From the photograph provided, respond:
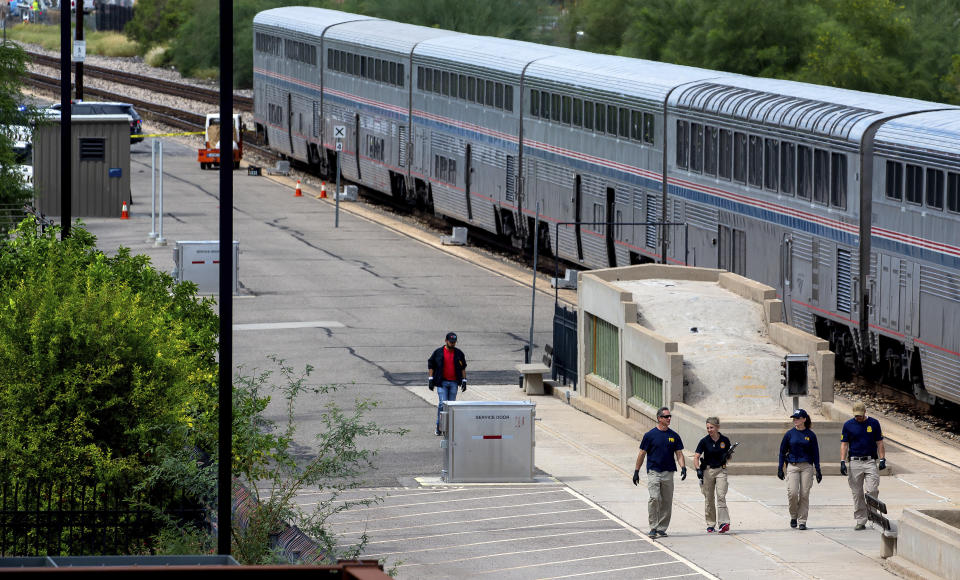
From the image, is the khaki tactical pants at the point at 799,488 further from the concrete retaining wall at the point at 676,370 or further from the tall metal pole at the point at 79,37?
the tall metal pole at the point at 79,37

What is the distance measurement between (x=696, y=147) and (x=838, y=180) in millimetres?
5383

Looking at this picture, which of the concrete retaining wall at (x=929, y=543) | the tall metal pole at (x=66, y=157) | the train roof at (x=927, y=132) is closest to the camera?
the concrete retaining wall at (x=929, y=543)

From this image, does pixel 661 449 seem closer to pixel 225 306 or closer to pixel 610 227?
pixel 225 306

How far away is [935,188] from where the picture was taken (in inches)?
990

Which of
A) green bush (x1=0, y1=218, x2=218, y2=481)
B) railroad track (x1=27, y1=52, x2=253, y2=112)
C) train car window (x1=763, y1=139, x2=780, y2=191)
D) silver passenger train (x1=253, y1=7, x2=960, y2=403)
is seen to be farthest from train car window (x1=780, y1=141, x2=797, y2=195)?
railroad track (x1=27, y1=52, x2=253, y2=112)

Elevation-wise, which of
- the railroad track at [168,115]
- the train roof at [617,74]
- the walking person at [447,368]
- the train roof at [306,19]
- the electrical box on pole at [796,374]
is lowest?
the walking person at [447,368]

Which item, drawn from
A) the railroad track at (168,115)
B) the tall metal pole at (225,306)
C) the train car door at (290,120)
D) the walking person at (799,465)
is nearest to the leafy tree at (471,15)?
the railroad track at (168,115)

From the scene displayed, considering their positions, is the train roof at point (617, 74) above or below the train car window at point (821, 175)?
above

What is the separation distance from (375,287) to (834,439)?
55.9 ft

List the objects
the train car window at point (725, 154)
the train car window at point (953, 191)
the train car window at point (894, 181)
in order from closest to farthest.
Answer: the train car window at point (953, 191) < the train car window at point (894, 181) < the train car window at point (725, 154)

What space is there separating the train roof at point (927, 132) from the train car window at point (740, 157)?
444cm

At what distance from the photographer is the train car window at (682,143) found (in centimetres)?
3341

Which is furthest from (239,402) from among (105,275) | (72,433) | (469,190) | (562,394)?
(469,190)

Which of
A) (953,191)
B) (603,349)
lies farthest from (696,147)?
(953,191)
